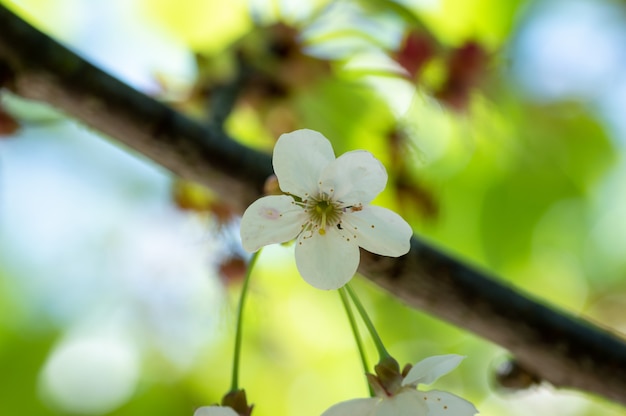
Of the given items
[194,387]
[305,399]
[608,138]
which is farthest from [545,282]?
[194,387]

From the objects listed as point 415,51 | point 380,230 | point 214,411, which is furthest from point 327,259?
point 415,51

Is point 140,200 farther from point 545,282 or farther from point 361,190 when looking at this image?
point 361,190

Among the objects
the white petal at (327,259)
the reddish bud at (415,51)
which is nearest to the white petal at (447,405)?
the white petal at (327,259)

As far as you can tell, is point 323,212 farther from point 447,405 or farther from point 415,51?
point 415,51

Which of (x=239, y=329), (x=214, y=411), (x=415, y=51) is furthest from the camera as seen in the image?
(x=415, y=51)

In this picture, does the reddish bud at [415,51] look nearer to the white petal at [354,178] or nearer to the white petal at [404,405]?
the white petal at [354,178]

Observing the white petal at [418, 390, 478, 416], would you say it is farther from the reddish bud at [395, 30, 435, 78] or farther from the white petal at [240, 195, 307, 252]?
the reddish bud at [395, 30, 435, 78]
